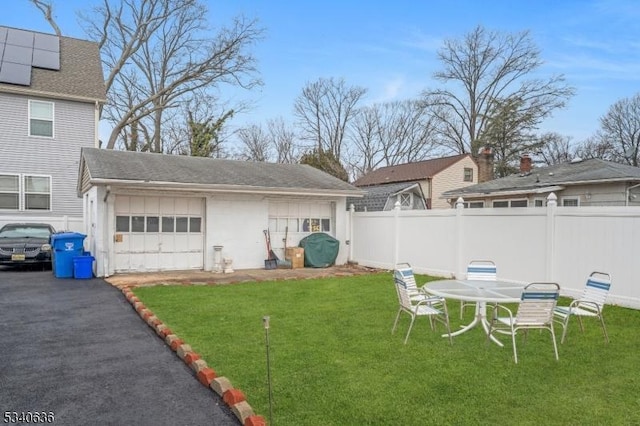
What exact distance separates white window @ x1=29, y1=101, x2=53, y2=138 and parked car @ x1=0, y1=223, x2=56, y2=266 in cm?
454

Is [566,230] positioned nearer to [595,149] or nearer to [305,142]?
[305,142]

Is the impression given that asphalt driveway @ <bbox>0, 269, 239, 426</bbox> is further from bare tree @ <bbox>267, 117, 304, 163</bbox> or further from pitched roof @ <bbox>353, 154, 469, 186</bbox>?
bare tree @ <bbox>267, 117, 304, 163</bbox>

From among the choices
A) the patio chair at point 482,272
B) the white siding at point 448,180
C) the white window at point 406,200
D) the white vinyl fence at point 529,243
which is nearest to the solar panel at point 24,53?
the white vinyl fence at point 529,243

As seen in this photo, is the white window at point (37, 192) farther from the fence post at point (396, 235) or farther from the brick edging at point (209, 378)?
the fence post at point (396, 235)

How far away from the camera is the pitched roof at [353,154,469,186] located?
2938cm

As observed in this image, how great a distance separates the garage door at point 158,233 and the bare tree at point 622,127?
121 feet

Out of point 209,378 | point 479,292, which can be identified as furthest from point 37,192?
point 479,292

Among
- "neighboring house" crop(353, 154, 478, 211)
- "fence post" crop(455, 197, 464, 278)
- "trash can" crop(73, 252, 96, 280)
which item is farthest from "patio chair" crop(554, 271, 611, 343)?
"neighboring house" crop(353, 154, 478, 211)

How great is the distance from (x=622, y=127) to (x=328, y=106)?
25165mm

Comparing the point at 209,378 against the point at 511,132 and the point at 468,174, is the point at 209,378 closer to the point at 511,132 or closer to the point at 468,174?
the point at 468,174

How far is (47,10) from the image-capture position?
2520 cm

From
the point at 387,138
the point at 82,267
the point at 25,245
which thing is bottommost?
the point at 82,267

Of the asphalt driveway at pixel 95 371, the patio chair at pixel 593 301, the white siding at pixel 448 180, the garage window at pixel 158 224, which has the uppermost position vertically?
the white siding at pixel 448 180

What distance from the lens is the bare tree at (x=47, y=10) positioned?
81.6 feet
